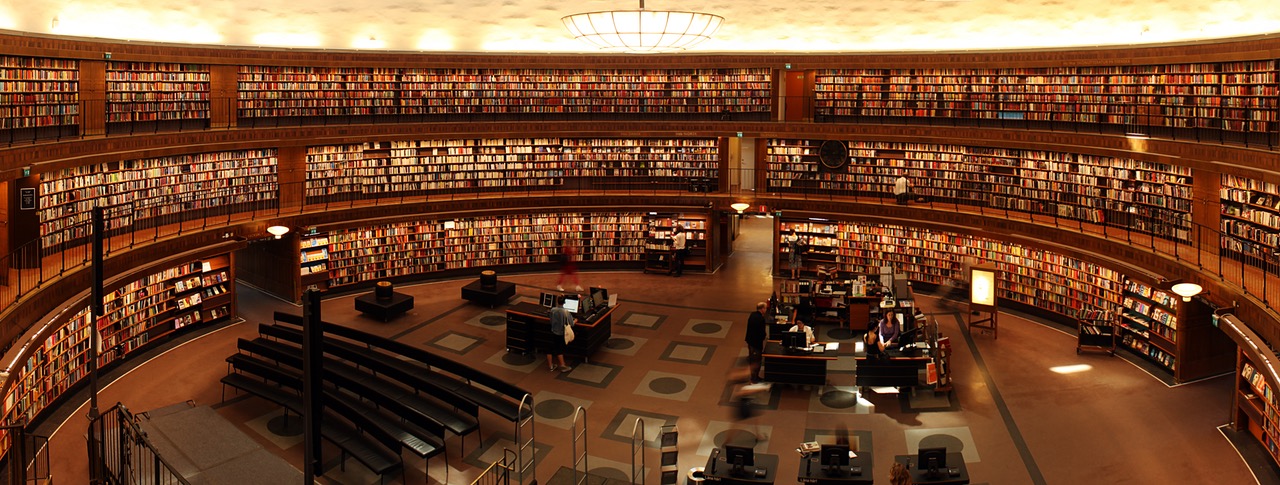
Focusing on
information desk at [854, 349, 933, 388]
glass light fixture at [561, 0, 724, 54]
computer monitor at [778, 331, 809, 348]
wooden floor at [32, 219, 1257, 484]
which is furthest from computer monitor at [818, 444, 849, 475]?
glass light fixture at [561, 0, 724, 54]

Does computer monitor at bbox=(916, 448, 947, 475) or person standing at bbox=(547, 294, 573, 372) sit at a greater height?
person standing at bbox=(547, 294, 573, 372)

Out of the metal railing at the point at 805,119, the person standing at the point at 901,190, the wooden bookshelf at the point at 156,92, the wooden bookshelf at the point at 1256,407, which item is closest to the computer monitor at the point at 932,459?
the wooden bookshelf at the point at 1256,407

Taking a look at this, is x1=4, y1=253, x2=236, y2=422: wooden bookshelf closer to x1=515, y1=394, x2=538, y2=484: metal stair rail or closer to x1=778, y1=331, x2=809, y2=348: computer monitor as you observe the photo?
x1=515, y1=394, x2=538, y2=484: metal stair rail

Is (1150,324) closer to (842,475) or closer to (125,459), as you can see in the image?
(842,475)

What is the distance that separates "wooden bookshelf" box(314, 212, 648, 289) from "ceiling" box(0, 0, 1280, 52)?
3513 mm

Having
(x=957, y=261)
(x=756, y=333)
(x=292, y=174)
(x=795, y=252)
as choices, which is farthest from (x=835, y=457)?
(x=292, y=174)

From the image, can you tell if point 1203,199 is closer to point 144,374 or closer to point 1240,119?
point 1240,119

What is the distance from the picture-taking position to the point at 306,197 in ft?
56.5

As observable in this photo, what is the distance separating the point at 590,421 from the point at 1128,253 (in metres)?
8.06

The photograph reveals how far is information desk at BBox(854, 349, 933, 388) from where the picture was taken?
11.6m

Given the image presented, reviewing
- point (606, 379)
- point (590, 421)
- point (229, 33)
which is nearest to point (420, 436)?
point (590, 421)

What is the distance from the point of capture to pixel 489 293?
16.1 meters

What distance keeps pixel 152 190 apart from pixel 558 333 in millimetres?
7390

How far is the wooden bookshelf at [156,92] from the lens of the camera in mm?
14695
